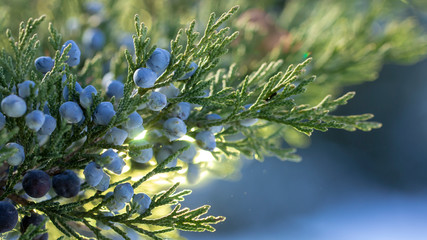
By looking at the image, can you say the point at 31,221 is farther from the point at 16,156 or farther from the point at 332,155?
the point at 332,155

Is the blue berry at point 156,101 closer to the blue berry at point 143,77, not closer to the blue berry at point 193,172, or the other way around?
the blue berry at point 143,77

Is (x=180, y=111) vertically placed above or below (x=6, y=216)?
above

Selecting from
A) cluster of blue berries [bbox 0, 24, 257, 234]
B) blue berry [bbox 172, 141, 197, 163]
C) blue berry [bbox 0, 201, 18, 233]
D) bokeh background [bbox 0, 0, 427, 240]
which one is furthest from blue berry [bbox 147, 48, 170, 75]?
bokeh background [bbox 0, 0, 427, 240]

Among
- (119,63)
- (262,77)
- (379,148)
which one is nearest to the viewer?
(262,77)

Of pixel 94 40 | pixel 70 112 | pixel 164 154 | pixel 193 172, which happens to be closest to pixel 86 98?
pixel 70 112

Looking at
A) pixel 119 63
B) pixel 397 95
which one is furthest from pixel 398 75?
pixel 119 63

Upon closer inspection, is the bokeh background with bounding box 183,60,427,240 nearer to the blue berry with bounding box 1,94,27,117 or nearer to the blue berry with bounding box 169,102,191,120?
the blue berry with bounding box 169,102,191,120

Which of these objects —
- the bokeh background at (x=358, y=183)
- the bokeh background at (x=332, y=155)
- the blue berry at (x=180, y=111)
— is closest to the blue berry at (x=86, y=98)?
the blue berry at (x=180, y=111)

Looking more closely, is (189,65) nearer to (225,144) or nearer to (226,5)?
(225,144)
